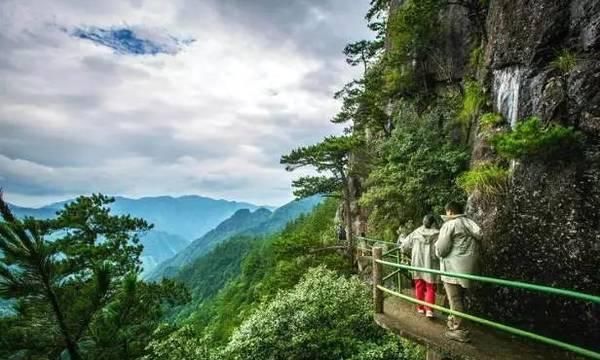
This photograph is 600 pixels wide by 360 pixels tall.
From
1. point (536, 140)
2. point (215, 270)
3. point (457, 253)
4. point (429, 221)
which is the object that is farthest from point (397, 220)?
point (215, 270)

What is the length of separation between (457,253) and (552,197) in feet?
8.94

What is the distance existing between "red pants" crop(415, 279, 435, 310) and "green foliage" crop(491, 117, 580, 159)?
3058 millimetres

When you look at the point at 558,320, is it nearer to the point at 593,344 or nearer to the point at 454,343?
the point at 593,344

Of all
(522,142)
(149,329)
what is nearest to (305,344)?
A: (149,329)

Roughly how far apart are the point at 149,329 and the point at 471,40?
13480mm

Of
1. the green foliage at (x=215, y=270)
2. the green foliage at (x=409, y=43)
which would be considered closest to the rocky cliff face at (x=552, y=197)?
the green foliage at (x=409, y=43)

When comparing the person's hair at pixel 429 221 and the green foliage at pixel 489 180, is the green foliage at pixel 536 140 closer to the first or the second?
→ the green foliage at pixel 489 180

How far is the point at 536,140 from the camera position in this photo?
22.7 ft

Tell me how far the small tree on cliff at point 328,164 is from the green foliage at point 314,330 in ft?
23.3

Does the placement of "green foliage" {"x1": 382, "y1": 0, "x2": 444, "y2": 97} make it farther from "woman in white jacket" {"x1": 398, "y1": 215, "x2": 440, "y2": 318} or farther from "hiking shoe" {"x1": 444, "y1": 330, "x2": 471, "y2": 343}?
"hiking shoe" {"x1": 444, "y1": 330, "x2": 471, "y2": 343}

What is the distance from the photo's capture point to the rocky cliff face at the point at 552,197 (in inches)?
238

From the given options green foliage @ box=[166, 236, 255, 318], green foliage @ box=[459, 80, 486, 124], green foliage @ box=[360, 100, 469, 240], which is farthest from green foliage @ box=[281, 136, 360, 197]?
green foliage @ box=[166, 236, 255, 318]

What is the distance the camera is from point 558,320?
6004 millimetres

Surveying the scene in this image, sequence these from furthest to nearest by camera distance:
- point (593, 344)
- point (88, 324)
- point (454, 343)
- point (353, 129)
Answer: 1. point (353, 129)
2. point (88, 324)
3. point (593, 344)
4. point (454, 343)
